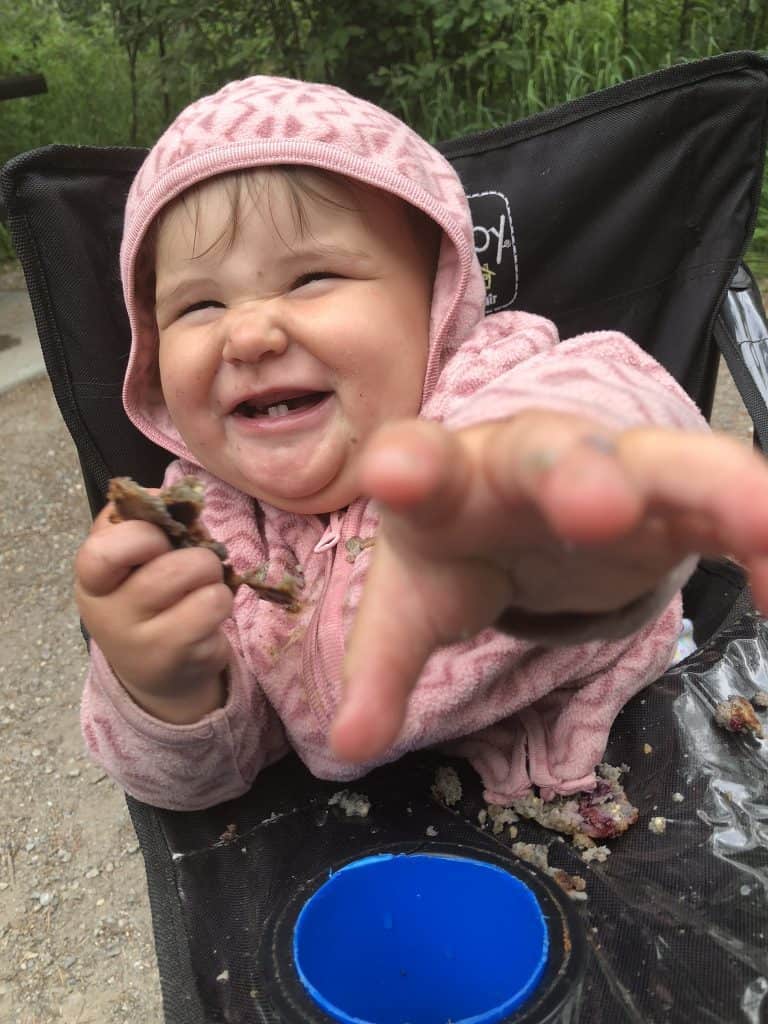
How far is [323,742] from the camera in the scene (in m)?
1.03

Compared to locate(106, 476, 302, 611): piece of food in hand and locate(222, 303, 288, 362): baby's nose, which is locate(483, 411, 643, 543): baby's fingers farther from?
locate(222, 303, 288, 362): baby's nose

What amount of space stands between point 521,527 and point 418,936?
576 mm

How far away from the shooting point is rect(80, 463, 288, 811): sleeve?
3.03 feet

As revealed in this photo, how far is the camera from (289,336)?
3.26ft

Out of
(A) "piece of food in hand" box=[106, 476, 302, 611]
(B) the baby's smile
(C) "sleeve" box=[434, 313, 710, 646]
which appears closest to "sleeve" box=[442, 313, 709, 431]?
(C) "sleeve" box=[434, 313, 710, 646]

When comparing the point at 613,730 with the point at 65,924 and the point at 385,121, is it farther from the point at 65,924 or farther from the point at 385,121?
the point at 65,924

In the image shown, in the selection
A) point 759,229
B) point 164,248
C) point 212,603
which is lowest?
point 759,229

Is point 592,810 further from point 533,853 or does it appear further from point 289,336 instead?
point 289,336

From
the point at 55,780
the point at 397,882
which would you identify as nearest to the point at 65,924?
the point at 55,780

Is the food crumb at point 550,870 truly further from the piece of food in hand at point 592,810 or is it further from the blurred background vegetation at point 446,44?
the blurred background vegetation at point 446,44

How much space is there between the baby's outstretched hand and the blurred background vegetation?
3.13 meters

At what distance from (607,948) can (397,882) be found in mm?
189

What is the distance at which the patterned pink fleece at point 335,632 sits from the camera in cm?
97

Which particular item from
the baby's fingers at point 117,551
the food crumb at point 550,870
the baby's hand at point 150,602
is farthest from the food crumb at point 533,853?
the baby's fingers at point 117,551
